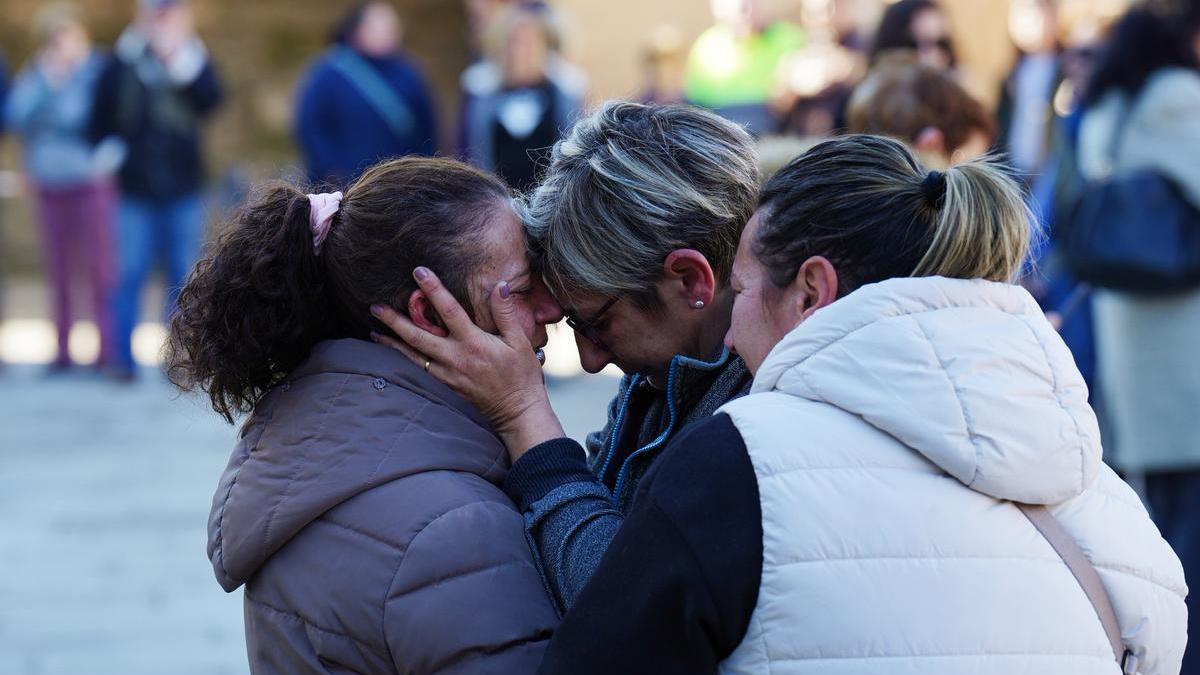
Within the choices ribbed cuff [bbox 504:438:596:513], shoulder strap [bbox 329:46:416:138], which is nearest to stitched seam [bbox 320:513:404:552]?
ribbed cuff [bbox 504:438:596:513]

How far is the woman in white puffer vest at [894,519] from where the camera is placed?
1.52 metres

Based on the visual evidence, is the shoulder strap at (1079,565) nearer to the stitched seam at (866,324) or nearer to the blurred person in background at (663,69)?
the stitched seam at (866,324)

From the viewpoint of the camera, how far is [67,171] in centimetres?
916

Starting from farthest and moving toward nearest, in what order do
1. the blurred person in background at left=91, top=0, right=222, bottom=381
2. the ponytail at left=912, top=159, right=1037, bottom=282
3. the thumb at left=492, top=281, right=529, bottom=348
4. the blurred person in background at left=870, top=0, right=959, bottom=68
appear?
the blurred person in background at left=91, top=0, right=222, bottom=381, the blurred person in background at left=870, top=0, right=959, bottom=68, the thumb at left=492, top=281, right=529, bottom=348, the ponytail at left=912, top=159, right=1037, bottom=282

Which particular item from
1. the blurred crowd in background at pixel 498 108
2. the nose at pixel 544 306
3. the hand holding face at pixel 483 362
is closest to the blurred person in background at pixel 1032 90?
the blurred crowd in background at pixel 498 108

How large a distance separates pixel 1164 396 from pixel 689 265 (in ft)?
8.00

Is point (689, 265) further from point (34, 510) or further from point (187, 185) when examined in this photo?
point (187, 185)

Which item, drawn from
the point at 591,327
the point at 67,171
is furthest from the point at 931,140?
the point at 67,171

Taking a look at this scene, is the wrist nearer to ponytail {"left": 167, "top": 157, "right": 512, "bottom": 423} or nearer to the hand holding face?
the hand holding face

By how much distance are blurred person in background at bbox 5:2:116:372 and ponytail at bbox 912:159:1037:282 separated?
318 inches

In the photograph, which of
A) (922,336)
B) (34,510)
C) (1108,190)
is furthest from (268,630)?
(34,510)

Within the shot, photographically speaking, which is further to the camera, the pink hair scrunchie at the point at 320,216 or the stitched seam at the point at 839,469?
the pink hair scrunchie at the point at 320,216

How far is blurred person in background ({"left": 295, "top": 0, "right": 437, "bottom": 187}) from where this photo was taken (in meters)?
8.20

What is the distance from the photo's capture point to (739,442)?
1562 millimetres
